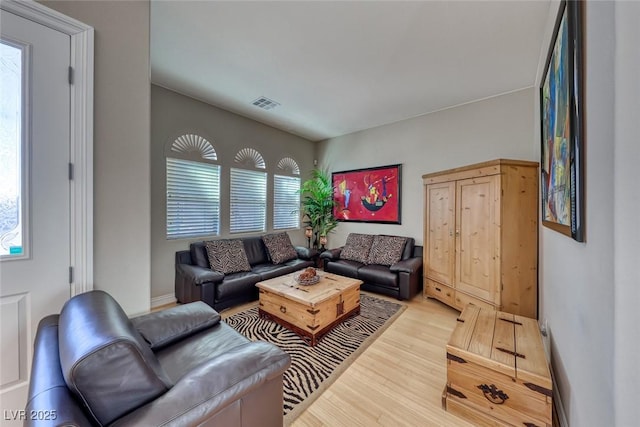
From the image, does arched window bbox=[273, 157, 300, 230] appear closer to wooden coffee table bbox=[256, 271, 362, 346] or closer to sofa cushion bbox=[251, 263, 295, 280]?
sofa cushion bbox=[251, 263, 295, 280]

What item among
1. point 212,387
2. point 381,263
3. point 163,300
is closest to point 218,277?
point 163,300

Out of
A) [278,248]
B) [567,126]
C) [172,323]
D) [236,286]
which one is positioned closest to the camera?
[567,126]

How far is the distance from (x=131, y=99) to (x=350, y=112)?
2.99 m

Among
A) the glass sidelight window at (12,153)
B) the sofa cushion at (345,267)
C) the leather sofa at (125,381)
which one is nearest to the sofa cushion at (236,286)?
the sofa cushion at (345,267)

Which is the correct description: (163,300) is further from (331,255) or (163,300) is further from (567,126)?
(567,126)

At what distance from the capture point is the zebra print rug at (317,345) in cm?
175

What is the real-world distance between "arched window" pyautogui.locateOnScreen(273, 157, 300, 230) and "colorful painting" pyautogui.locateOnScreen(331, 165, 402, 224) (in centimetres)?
82

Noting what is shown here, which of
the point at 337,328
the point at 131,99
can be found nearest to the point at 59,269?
the point at 131,99

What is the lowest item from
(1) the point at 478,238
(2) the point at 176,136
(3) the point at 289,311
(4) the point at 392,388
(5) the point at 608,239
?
(4) the point at 392,388

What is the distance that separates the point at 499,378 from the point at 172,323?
2.07m

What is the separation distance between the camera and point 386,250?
4020mm

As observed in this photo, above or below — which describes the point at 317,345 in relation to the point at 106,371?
below

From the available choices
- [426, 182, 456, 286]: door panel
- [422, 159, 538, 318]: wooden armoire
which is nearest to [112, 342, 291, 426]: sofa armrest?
[422, 159, 538, 318]: wooden armoire

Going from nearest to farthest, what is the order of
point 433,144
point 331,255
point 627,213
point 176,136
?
point 627,213
point 176,136
point 433,144
point 331,255
